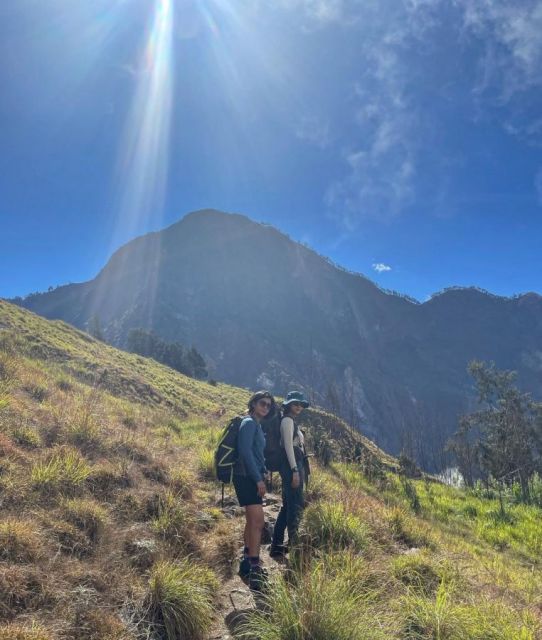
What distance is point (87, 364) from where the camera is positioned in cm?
1823

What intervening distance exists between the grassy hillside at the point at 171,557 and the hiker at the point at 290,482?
0.92 ft

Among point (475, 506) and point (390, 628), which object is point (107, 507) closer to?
point (390, 628)

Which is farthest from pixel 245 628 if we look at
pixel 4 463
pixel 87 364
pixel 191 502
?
pixel 87 364

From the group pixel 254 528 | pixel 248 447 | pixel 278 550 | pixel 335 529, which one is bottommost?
pixel 278 550

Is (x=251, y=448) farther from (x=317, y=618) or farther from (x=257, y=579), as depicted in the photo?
(x=317, y=618)

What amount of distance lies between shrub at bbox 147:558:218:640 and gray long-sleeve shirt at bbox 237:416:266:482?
43.9 inches

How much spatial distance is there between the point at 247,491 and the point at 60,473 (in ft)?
7.58

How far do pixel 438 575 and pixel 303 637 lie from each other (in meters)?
2.32

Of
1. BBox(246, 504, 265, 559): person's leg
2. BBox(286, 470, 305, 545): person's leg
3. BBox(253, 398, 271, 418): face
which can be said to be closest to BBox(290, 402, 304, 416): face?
BBox(253, 398, 271, 418): face

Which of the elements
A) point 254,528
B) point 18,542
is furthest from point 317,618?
point 18,542

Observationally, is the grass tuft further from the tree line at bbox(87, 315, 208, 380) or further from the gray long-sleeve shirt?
the tree line at bbox(87, 315, 208, 380)

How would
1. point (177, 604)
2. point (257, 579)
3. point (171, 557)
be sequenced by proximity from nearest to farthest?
point (177, 604) → point (257, 579) → point (171, 557)

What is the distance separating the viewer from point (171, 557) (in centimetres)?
416

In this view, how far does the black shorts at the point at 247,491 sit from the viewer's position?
450 centimetres
